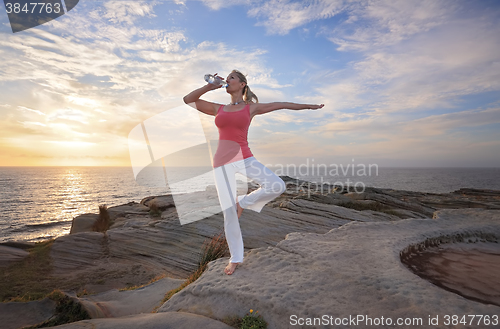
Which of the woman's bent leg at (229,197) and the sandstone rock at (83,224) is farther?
the sandstone rock at (83,224)

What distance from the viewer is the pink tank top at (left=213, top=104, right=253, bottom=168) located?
4.42 metres

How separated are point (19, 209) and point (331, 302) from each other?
51084 millimetres

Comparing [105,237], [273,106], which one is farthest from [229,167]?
[105,237]

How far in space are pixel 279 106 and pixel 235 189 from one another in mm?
1642

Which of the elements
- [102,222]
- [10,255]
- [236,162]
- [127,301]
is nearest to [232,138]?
[236,162]

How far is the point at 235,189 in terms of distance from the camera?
452 cm

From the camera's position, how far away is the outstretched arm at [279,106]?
4.65m

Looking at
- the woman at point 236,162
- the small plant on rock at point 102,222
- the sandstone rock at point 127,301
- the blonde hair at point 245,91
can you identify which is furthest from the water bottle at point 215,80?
the small plant on rock at point 102,222

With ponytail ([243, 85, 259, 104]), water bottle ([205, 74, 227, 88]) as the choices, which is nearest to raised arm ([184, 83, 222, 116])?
water bottle ([205, 74, 227, 88])

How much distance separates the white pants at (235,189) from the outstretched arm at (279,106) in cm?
90

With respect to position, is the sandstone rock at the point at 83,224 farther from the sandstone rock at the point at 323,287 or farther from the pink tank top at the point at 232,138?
the pink tank top at the point at 232,138

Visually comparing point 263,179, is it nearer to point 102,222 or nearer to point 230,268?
point 230,268


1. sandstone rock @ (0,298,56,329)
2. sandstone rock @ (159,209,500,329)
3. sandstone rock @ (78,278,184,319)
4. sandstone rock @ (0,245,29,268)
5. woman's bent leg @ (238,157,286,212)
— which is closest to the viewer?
sandstone rock @ (159,209,500,329)

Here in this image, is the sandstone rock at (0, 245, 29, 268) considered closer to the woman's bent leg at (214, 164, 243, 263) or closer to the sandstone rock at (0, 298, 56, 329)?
the sandstone rock at (0, 298, 56, 329)
